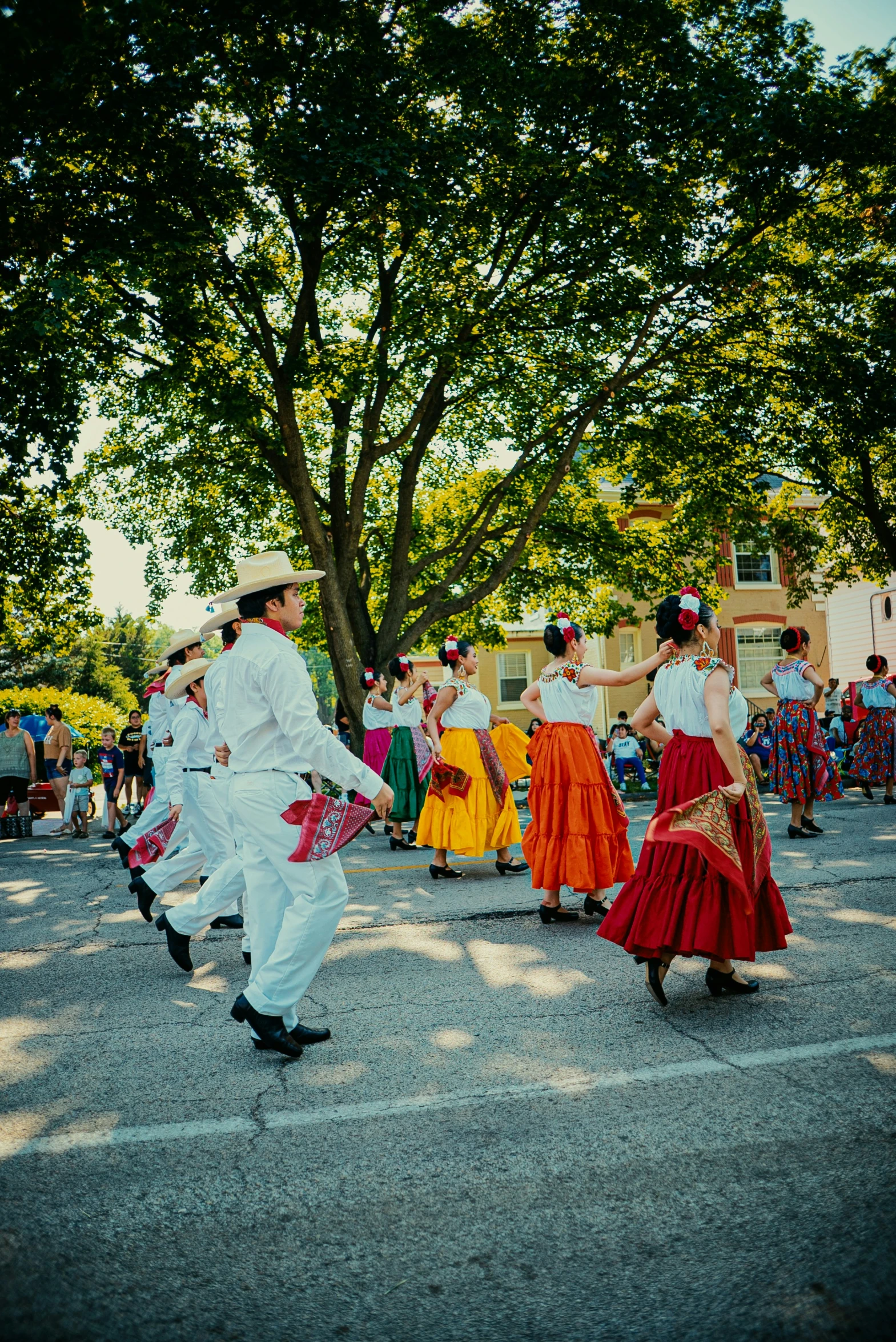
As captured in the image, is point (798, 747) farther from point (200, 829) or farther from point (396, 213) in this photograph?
point (396, 213)

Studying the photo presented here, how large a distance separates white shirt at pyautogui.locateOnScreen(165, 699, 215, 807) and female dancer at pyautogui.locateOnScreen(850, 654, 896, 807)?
9.69m

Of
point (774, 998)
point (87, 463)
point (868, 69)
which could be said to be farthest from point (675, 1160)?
point (87, 463)

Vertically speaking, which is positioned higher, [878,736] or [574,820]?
[878,736]

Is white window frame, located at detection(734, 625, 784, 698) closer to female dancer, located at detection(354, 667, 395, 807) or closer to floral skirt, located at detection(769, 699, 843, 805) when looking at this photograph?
female dancer, located at detection(354, 667, 395, 807)

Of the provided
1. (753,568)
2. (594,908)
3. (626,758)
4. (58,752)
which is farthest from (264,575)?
(753,568)

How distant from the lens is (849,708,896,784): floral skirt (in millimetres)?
14062

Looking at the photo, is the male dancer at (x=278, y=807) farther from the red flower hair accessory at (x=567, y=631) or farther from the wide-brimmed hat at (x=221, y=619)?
the red flower hair accessory at (x=567, y=631)

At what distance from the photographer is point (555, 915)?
282 inches

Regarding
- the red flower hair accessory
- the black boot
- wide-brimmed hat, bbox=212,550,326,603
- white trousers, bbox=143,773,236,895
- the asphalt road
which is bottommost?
the asphalt road

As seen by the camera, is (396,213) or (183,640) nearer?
(183,640)

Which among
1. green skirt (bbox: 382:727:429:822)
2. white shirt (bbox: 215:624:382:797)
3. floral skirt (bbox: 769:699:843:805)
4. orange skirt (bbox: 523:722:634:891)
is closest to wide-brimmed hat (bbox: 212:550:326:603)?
white shirt (bbox: 215:624:382:797)

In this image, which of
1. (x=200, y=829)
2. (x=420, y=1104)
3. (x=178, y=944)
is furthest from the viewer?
(x=200, y=829)

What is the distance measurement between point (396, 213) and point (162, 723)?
7919 mm

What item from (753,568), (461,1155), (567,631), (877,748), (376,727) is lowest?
(461,1155)
